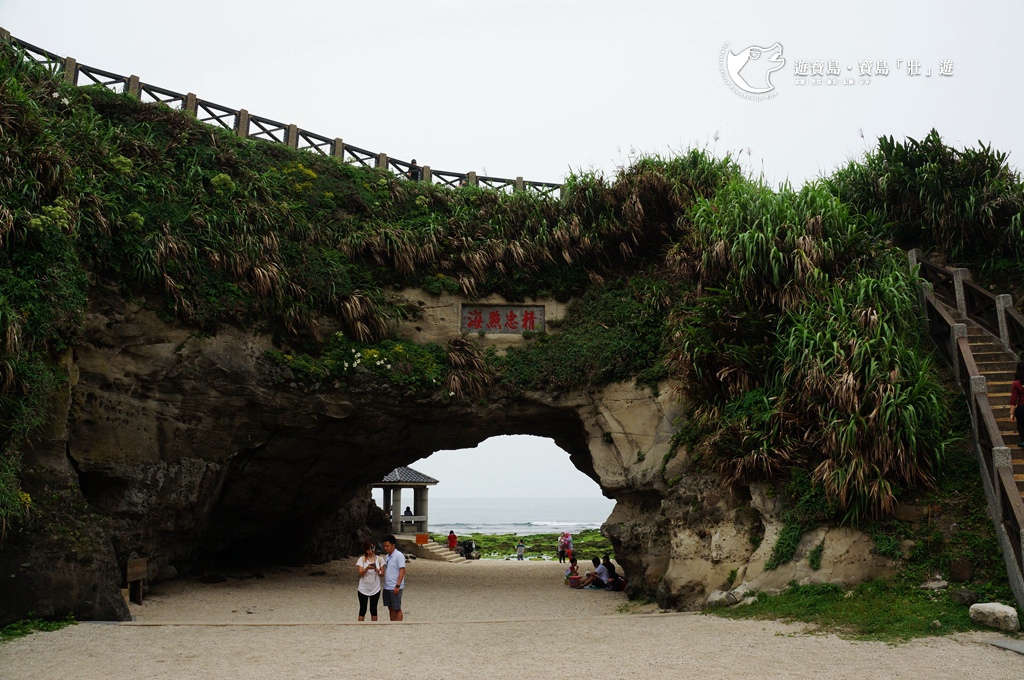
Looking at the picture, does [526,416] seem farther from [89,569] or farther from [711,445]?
[89,569]

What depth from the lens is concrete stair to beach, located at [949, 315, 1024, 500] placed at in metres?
10.2

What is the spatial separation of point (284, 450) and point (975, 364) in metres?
12.6

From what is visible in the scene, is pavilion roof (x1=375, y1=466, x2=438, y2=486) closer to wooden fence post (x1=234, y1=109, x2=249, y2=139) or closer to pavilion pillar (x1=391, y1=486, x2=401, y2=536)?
pavilion pillar (x1=391, y1=486, x2=401, y2=536)

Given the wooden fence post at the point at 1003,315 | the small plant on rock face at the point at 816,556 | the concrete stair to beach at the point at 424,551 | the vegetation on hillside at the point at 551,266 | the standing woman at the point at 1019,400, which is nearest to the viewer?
the standing woman at the point at 1019,400

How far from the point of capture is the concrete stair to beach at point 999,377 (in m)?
10.2

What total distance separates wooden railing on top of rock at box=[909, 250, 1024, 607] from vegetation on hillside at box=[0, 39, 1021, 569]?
1.50 feet

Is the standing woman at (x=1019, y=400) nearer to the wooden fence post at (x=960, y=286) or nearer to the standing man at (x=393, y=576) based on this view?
the wooden fence post at (x=960, y=286)

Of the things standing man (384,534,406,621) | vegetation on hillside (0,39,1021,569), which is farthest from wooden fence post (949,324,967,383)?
standing man (384,534,406,621)

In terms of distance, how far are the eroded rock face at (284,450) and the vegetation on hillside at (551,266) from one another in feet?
1.68

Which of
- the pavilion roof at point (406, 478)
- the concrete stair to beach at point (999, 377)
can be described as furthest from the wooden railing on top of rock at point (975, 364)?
the pavilion roof at point (406, 478)

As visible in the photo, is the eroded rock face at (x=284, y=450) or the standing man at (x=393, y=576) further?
the eroded rock face at (x=284, y=450)

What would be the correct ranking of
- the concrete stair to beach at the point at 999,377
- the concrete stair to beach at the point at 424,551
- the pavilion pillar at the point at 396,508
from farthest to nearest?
1. the pavilion pillar at the point at 396,508
2. the concrete stair to beach at the point at 424,551
3. the concrete stair to beach at the point at 999,377

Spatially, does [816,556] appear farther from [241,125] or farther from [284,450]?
[241,125]

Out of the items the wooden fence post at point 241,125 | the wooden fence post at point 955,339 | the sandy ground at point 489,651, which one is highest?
the wooden fence post at point 241,125
